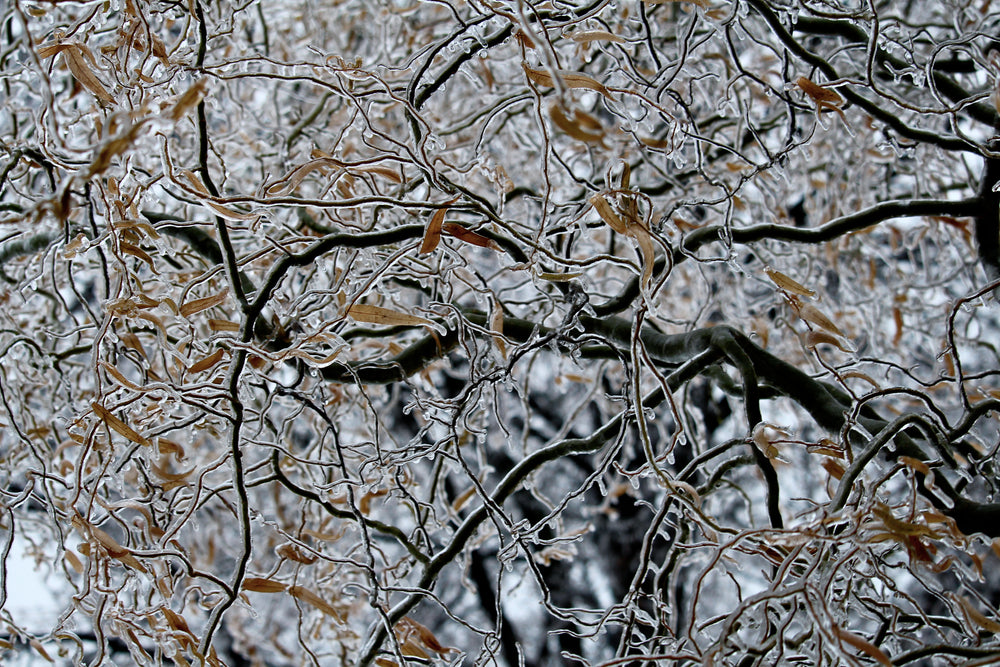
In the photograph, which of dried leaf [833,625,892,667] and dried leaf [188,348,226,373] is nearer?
dried leaf [833,625,892,667]

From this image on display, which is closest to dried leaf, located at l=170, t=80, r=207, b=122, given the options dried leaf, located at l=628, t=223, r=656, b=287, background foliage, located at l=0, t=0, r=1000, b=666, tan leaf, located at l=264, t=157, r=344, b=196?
background foliage, located at l=0, t=0, r=1000, b=666

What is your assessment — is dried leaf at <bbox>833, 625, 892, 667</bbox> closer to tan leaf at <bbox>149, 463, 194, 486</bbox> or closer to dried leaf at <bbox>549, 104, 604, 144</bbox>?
dried leaf at <bbox>549, 104, 604, 144</bbox>

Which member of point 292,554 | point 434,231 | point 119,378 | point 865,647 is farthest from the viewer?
point 292,554

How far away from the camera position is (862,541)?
0.92 metres

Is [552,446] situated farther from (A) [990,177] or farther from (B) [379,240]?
(A) [990,177]

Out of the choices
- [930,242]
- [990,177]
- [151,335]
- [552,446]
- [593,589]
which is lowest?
[593,589]

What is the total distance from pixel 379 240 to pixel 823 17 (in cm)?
81

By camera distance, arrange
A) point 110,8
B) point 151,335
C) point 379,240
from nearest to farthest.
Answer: point 379,240, point 110,8, point 151,335

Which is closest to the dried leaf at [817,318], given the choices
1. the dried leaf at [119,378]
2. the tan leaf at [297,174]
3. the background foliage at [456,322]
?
the background foliage at [456,322]

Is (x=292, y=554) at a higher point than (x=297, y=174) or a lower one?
lower

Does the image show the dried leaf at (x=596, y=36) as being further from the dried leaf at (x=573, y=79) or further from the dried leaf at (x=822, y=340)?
the dried leaf at (x=822, y=340)

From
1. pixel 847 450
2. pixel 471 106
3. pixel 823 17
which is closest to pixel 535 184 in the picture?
pixel 471 106

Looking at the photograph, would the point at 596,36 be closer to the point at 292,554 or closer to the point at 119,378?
the point at 119,378

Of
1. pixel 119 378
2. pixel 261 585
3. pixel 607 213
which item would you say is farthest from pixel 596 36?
pixel 261 585
